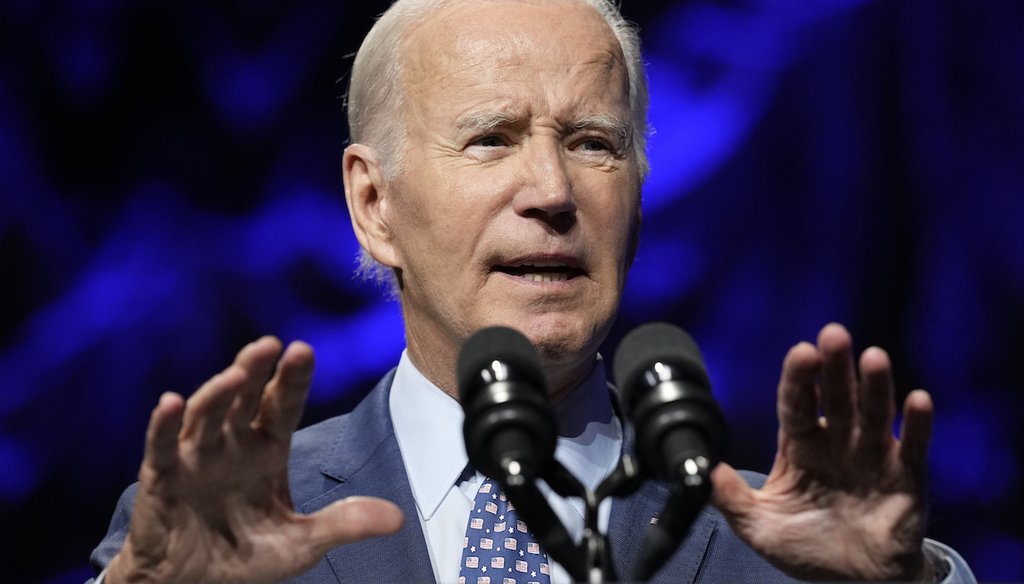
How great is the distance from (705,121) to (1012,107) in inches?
26.8

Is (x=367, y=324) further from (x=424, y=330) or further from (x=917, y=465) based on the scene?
(x=917, y=465)

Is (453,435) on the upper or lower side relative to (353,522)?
lower

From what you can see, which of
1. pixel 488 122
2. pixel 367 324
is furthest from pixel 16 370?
pixel 488 122

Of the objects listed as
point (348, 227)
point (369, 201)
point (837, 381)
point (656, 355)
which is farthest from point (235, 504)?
point (348, 227)

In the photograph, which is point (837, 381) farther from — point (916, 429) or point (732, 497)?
point (732, 497)

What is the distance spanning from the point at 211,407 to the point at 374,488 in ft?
2.21

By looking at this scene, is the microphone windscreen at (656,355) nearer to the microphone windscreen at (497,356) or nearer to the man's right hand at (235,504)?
the microphone windscreen at (497,356)

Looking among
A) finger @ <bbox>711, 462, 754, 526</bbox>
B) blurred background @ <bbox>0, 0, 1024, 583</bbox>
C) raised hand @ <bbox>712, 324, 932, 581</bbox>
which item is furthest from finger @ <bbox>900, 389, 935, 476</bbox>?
blurred background @ <bbox>0, 0, 1024, 583</bbox>

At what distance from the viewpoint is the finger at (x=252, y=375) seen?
4.56 feet

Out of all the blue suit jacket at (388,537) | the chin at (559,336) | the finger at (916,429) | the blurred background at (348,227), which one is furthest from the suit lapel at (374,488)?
the finger at (916,429)

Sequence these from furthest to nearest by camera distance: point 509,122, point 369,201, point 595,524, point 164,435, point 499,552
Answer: point 369,201 → point 509,122 → point 499,552 → point 164,435 → point 595,524

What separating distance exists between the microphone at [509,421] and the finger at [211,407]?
0.32 m

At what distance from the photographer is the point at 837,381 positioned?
141 centimetres

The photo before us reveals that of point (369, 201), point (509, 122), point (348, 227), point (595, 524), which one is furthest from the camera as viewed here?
point (348, 227)
